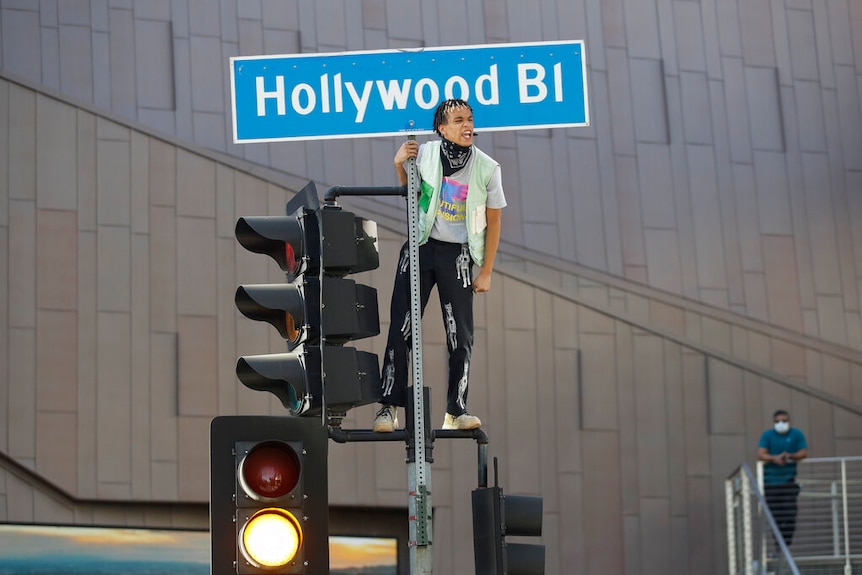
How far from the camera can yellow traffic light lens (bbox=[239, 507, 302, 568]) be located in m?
5.88

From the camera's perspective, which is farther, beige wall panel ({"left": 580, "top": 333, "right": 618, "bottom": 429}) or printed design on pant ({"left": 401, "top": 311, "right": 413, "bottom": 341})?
beige wall panel ({"left": 580, "top": 333, "right": 618, "bottom": 429})

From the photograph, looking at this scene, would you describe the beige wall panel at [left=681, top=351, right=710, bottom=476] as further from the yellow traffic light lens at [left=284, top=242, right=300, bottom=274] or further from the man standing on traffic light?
the yellow traffic light lens at [left=284, top=242, right=300, bottom=274]

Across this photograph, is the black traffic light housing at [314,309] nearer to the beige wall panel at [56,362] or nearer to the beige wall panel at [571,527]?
the beige wall panel at [56,362]

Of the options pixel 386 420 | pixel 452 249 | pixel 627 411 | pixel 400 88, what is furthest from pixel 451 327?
pixel 627 411

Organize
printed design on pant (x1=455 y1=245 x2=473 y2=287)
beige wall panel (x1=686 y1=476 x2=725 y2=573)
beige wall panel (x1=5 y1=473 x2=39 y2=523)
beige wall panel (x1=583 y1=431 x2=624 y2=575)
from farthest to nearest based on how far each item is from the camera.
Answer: beige wall panel (x1=686 y1=476 x2=725 y2=573), beige wall panel (x1=583 y1=431 x2=624 y2=575), beige wall panel (x1=5 y1=473 x2=39 y2=523), printed design on pant (x1=455 y1=245 x2=473 y2=287)

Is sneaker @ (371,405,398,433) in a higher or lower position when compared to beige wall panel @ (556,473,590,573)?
higher

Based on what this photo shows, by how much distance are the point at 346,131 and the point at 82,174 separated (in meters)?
10.9

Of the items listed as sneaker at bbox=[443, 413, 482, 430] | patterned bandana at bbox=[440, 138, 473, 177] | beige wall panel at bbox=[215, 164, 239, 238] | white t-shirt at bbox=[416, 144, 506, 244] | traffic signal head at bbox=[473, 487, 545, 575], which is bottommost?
traffic signal head at bbox=[473, 487, 545, 575]

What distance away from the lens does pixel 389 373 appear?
8.20 meters

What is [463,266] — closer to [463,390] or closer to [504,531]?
[463,390]

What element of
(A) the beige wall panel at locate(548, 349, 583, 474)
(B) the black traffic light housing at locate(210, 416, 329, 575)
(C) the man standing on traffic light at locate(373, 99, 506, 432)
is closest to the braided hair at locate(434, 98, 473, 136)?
(C) the man standing on traffic light at locate(373, 99, 506, 432)

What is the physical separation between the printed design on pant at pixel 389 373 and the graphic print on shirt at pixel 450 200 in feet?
2.54

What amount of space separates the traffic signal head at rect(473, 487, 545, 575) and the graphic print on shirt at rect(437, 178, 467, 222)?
5.41ft

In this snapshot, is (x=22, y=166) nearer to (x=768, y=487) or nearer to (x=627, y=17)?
(x=627, y=17)
